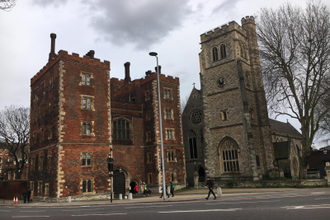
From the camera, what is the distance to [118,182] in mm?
32500

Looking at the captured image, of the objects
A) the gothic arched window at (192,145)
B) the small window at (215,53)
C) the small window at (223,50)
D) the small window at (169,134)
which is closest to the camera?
the small window at (169,134)

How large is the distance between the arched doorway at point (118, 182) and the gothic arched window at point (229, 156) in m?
12.7

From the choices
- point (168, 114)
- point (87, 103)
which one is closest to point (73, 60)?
point (87, 103)

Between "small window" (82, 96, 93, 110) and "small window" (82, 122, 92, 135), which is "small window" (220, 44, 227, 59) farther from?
"small window" (82, 122, 92, 135)

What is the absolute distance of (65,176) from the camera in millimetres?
26562

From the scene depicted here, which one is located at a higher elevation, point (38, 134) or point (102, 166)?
point (38, 134)

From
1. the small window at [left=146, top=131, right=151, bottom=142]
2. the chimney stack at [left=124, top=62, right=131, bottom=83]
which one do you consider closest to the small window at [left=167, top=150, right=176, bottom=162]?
the small window at [left=146, top=131, right=151, bottom=142]

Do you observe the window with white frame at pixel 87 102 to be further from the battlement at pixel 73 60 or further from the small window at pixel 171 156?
the small window at pixel 171 156

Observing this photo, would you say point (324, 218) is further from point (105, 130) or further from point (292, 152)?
Result: point (292, 152)

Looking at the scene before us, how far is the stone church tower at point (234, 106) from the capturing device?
33.8 meters

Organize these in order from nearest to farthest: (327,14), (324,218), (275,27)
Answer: (324,218) → (327,14) → (275,27)

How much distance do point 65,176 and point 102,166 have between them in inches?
160

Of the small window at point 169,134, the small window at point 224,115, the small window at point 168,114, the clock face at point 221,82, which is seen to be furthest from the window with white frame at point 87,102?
the clock face at point 221,82

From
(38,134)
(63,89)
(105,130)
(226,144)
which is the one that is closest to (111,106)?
(105,130)
